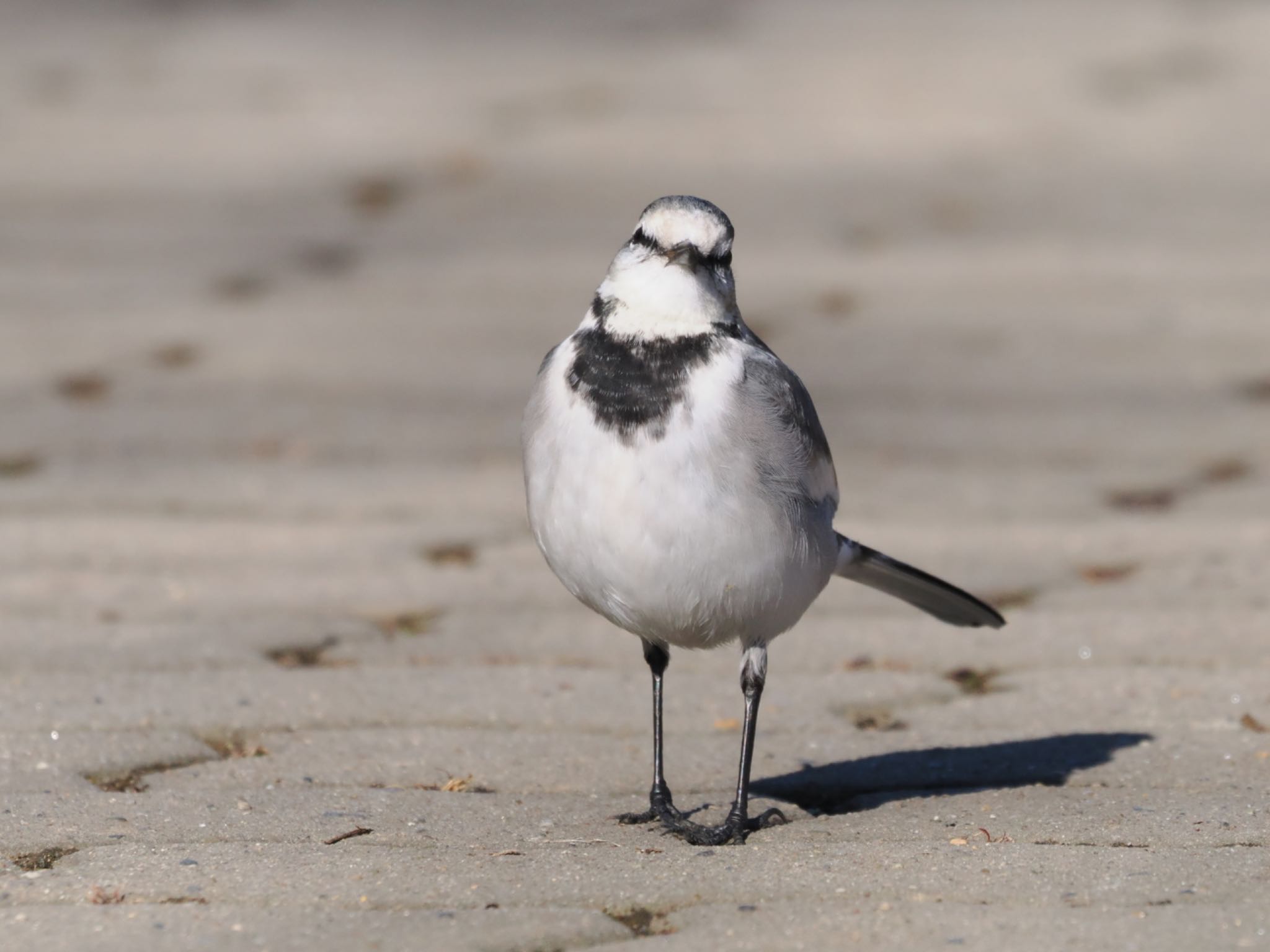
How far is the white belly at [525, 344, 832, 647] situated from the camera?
3.83 meters

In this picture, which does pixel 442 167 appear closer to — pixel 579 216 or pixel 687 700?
pixel 579 216

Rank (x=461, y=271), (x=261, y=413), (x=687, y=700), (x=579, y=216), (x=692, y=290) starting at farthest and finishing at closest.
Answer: (x=579, y=216) → (x=461, y=271) → (x=261, y=413) → (x=687, y=700) → (x=692, y=290)

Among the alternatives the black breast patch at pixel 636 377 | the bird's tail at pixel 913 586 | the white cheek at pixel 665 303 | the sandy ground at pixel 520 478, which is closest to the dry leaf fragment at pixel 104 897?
the sandy ground at pixel 520 478

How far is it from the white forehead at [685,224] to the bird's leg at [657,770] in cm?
105

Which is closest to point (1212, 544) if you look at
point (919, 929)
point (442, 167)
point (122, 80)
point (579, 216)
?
point (919, 929)

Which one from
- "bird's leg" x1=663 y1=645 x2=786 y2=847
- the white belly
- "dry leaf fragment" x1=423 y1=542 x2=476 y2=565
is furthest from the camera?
"dry leaf fragment" x1=423 y1=542 x2=476 y2=565

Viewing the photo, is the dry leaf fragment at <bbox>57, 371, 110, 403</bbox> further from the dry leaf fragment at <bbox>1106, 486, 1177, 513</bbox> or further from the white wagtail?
the dry leaf fragment at <bbox>1106, 486, 1177, 513</bbox>

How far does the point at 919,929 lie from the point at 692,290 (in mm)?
1497

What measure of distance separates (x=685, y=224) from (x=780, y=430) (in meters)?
0.50

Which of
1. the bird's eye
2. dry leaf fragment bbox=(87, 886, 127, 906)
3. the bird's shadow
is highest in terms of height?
the bird's eye

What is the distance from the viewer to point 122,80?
37.6ft

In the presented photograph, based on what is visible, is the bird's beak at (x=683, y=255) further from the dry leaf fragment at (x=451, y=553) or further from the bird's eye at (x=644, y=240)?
the dry leaf fragment at (x=451, y=553)

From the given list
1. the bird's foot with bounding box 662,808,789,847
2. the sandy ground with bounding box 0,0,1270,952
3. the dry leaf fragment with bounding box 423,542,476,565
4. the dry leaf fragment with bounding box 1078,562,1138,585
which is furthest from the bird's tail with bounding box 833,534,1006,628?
the dry leaf fragment with bounding box 423,542,476,565

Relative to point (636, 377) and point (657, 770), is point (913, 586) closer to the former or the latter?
point (657, 770)
